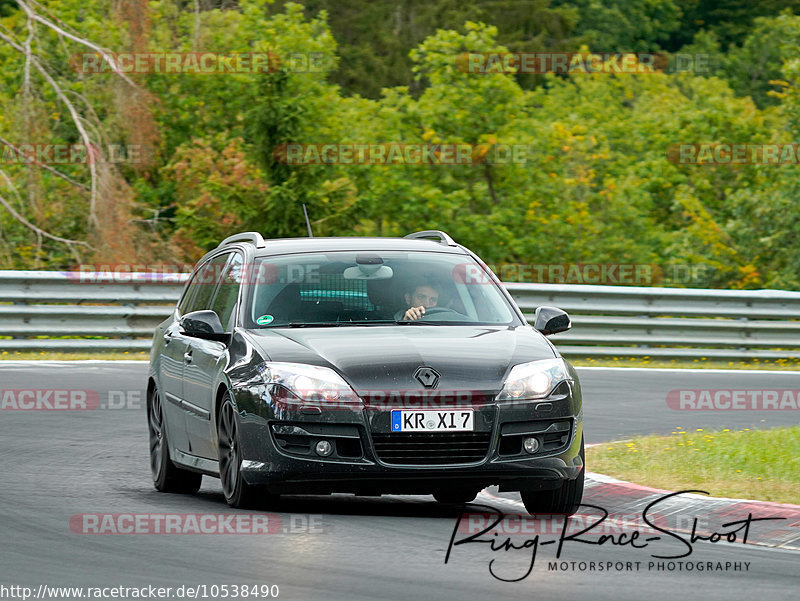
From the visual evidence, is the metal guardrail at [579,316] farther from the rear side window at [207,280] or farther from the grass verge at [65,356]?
the rear side window at [207,280]

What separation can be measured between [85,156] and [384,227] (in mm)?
17585

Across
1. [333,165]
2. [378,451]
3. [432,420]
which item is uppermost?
[432,420]

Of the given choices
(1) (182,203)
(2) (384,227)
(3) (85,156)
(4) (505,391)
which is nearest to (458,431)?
(4) (505,391)

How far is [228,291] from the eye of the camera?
10.1 meters

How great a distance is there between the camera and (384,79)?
68688 mm

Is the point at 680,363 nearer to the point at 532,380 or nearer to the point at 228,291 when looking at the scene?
the point at 228,291

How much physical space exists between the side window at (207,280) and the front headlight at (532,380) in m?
2.52

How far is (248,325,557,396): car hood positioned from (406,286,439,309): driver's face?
0.32m

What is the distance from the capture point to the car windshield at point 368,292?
960 centimetres

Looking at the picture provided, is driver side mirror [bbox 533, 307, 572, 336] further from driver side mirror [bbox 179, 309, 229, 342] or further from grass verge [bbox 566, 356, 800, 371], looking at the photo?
grass verge [bbox 566, 356, 800, 371]

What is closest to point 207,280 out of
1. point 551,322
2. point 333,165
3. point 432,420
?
point 551,322

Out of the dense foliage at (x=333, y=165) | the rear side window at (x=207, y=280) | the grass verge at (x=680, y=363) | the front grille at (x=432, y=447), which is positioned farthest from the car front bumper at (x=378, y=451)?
the dense foliage at (x=333, y=165)

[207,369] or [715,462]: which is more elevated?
[207,369]

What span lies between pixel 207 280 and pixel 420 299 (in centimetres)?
180
